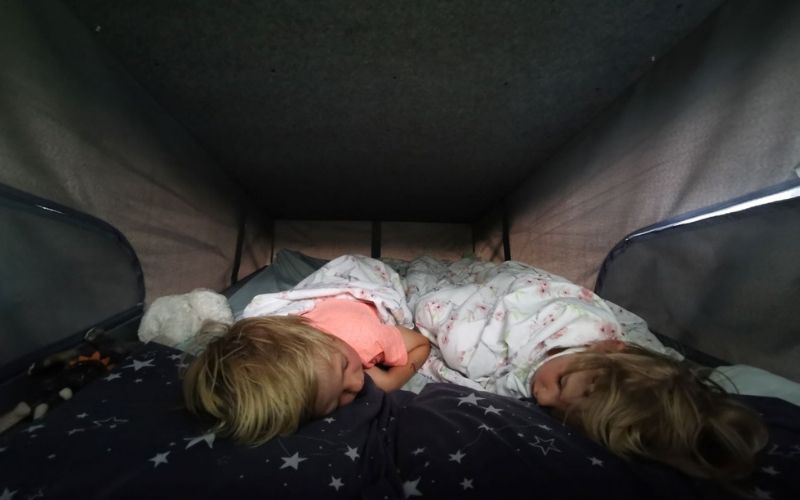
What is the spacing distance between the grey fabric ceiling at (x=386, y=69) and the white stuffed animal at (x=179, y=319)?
630 mm

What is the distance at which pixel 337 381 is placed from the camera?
2.18 ft

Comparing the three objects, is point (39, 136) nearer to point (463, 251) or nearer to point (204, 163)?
point (204, 163)

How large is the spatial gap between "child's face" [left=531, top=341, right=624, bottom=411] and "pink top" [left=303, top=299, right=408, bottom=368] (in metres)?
0.36

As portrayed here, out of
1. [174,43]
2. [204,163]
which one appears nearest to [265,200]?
[204,163]

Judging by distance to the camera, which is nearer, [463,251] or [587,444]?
[587,444]

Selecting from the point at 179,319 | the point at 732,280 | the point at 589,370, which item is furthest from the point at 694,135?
the point at 179,319

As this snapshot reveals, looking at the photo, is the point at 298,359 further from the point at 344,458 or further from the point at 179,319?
the point at 179,319

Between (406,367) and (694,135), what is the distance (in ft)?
3.06

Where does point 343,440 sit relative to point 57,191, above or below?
below

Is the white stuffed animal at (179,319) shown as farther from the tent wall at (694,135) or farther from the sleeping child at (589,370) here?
the tent wall at (694,135)

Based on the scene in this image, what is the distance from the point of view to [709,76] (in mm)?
746

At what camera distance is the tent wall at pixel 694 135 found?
0.62 m

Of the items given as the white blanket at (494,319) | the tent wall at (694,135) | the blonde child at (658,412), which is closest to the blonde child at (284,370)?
the white blanket at (494,319)

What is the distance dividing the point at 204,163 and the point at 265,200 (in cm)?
66
